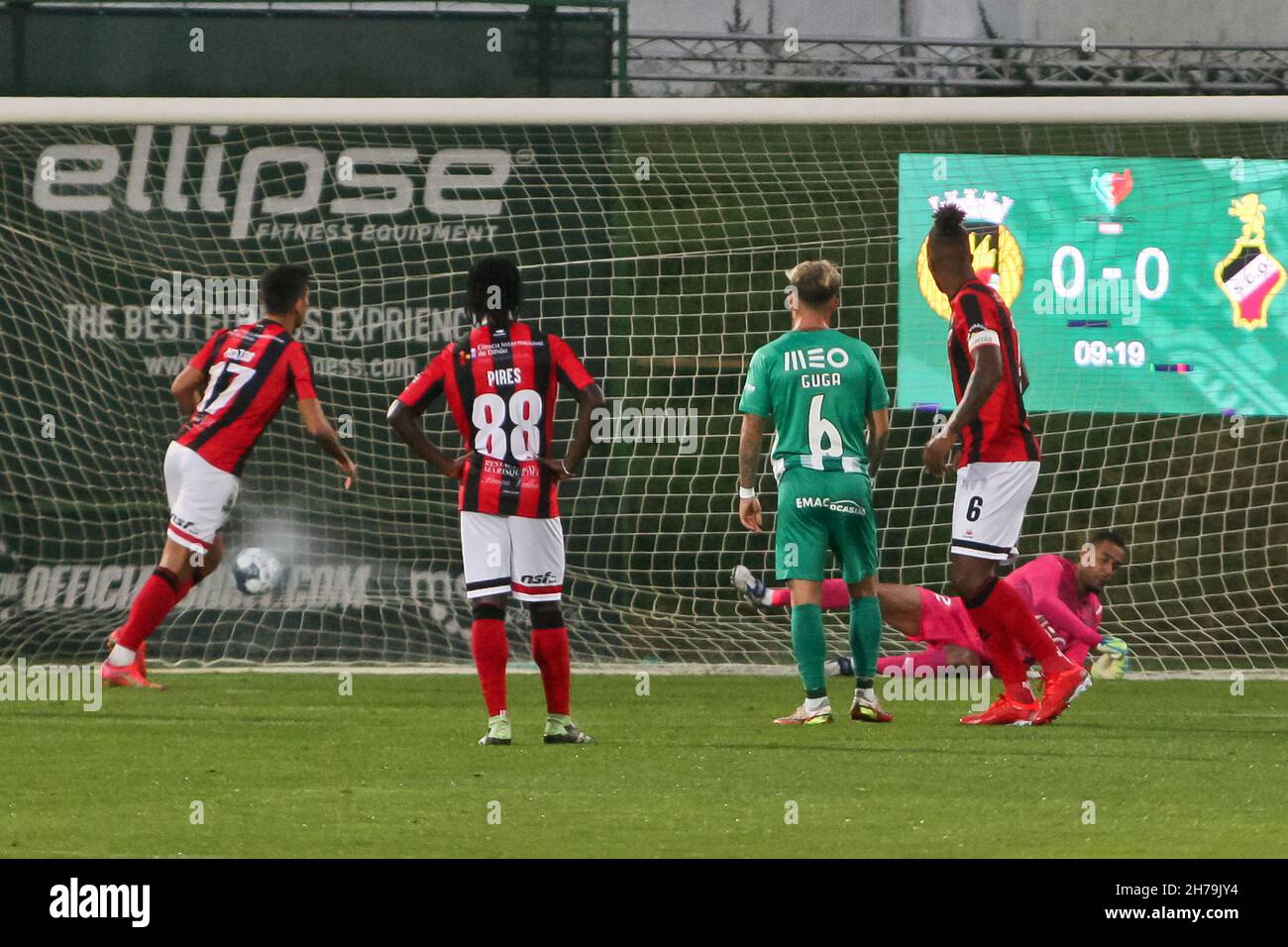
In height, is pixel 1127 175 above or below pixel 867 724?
above

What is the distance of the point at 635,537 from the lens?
1091 cm

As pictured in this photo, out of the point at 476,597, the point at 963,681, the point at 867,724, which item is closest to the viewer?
the point at 476,597

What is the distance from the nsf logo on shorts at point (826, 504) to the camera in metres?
6.66

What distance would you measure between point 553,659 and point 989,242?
5.36 meters

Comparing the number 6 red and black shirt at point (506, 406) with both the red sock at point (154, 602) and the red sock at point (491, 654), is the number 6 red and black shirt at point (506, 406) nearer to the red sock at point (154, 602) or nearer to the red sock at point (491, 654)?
the red sock at point (491, 654)

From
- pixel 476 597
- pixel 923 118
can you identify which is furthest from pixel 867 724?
pixel 923 118

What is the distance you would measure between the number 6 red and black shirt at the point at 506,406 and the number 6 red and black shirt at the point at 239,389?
65.5 inches

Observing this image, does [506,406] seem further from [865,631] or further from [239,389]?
[239,389]

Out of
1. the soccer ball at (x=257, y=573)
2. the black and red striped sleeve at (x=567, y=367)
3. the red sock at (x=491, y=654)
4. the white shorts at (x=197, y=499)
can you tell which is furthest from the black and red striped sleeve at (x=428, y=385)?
the soccer ball at (x=257, y=573)

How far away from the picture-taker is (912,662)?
8.83 m

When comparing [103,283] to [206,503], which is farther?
[103,283]

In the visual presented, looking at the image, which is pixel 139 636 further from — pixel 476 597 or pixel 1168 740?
pixel 1168 740

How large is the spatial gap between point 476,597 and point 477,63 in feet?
17.3

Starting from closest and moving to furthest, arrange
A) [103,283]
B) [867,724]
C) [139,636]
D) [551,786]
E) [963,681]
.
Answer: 1. [551,786]
2. [867,724]
3. [139,636]
4. [963,681]
5. [103,283]
